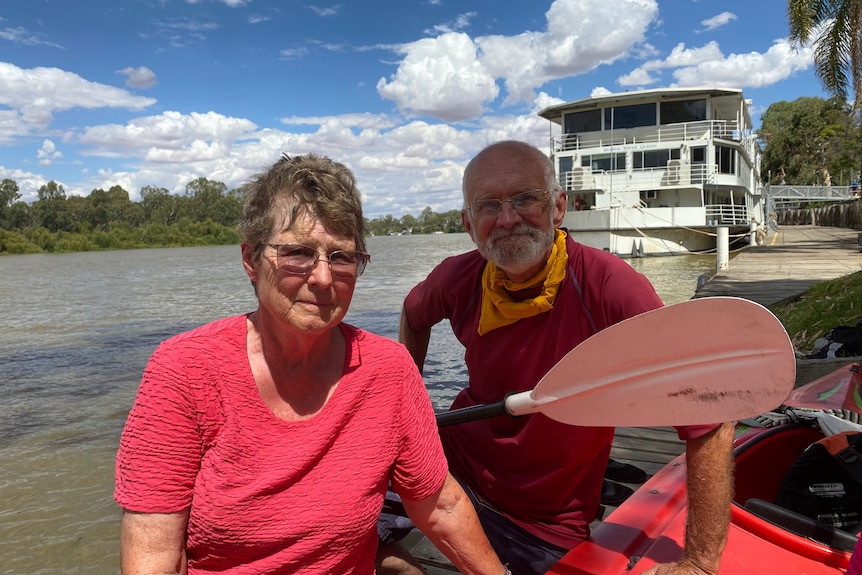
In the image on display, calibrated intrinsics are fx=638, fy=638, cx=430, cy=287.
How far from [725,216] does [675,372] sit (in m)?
24.3

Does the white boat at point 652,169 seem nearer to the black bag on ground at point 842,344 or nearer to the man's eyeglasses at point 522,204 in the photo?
the black bag on ground at point 842,344

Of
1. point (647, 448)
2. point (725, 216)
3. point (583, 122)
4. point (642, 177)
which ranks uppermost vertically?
point (583, 122)

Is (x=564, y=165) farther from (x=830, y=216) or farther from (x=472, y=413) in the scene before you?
(x=472, y=413)

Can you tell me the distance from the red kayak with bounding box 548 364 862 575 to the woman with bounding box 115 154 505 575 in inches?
22.9

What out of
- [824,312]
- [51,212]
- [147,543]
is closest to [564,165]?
[824,312]

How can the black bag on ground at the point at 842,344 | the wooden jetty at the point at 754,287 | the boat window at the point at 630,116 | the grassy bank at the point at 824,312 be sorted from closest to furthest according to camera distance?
the wooden jetty at the point at 754,287 → the black bag on ground at the point at 842,344 → the grassy bank at the point at 824,312 → the boat window at the point at 630,116

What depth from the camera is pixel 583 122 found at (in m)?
25.7

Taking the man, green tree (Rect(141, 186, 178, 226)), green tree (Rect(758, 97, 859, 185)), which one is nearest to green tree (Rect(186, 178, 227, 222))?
green tree (Rect(141, 186, 178, 226))

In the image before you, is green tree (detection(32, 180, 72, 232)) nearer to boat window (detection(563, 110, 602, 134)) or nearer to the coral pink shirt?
boat window (detection(563, 110, 602, 134))

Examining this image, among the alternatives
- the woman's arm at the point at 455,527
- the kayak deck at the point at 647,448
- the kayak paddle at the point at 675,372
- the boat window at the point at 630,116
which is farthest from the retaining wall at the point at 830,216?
the woman's arm at the point at 455,527

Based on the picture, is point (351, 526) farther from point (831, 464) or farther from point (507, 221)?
point (831, 464)

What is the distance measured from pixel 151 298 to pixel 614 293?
19.7 m

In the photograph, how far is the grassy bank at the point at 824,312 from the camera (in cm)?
601

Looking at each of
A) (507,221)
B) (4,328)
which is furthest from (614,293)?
(4,328)
